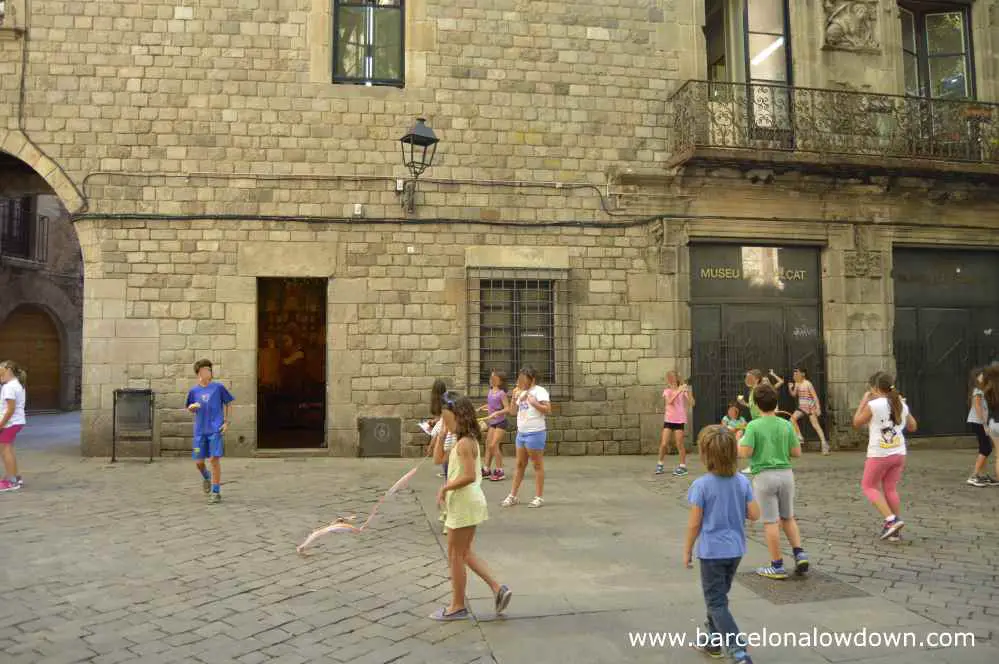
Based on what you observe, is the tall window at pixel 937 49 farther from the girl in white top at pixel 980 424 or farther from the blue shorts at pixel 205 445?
the blue shorts at pixel 205 445

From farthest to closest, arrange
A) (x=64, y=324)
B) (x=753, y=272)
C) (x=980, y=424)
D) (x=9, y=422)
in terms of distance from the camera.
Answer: (x=64, y=324), (x=753, y=272), (x=980, y=424), (x=9, y=422)

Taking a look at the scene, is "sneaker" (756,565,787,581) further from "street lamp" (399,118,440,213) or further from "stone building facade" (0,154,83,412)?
"stone building facade" (0,154,83,412)

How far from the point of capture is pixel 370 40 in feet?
39.0

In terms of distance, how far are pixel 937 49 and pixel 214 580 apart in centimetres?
1615

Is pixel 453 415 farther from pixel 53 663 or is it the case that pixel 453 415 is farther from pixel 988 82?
pixel 988 82

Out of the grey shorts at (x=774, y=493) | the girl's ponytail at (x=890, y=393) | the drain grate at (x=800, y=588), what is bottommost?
the drain grate at (x=800, y=588)

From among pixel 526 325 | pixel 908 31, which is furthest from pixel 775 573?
pixel 908 31

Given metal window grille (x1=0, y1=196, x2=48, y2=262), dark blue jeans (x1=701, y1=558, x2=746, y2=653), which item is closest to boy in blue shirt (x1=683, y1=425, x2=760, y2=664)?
dark blue jeans (x1=701, y1=558, x2=746, y2=653)

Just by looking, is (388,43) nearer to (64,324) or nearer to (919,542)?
(919,542)

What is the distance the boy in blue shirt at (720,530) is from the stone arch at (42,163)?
1092 centimetres

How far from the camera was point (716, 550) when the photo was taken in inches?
143

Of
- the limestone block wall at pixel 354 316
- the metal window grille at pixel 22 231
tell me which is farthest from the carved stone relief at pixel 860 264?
the metal window grille at pixel 22 231

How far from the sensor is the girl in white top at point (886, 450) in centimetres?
611

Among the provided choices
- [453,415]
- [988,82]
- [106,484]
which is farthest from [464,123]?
[988,82]
